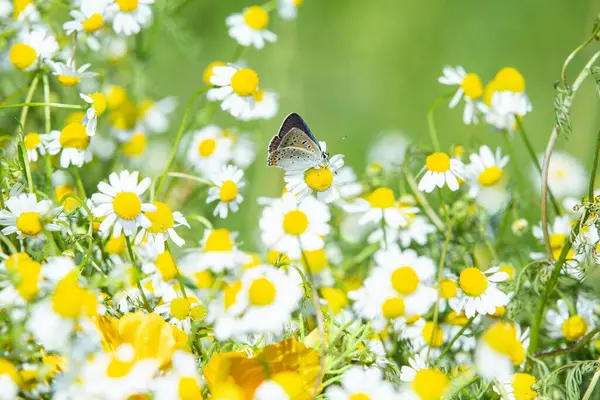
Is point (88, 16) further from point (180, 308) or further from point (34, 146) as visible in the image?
point (180, 308)

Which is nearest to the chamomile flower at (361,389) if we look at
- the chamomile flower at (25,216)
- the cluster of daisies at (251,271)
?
the cluster of daisies at (251,271)

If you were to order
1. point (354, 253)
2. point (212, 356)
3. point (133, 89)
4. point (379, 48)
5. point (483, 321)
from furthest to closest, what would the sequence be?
point (379, 48), point (133, 89), point (354, 253), point (483, 321), point (212, 356)

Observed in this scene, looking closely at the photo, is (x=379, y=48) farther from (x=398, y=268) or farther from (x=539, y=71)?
(x=398, y=268)

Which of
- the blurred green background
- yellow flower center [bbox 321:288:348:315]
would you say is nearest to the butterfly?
yellow flower center [bbox 321:288:348:315]

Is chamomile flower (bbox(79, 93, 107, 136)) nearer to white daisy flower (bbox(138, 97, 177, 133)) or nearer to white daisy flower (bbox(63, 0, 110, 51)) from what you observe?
white daisy flower (bbox(63, 0, 110, 51))

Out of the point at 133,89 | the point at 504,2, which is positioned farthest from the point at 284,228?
the point at 504,2

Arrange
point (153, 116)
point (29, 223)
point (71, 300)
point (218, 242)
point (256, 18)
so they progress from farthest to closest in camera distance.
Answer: point (153, 116), point (256, 18), point (218, 242), point (29, 223), point (71, 300)

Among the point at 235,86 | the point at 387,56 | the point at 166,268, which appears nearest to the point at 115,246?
the point at 166,268
